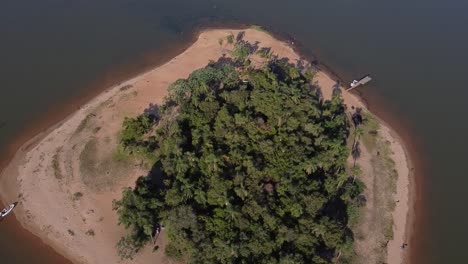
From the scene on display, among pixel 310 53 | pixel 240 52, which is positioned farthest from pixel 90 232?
pixel 310 53

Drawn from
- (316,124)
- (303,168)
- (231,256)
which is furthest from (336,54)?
(231,256)

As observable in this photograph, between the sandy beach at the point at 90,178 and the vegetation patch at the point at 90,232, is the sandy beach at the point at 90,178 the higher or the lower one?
the higher one

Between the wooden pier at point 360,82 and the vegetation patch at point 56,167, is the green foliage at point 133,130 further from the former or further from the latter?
the wooden pier at point 360,82

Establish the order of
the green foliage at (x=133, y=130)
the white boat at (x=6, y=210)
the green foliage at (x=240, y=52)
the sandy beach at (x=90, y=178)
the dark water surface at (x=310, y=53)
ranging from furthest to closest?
the green foliage at (x=240, y=52), the dark water surface at (x=310, y=53), the green foliage at (x=133, y=130), the white boat at (x=6, y=210), the sandy beach at (x=90, y=178)

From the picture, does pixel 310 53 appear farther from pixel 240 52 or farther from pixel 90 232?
pixel 90 232

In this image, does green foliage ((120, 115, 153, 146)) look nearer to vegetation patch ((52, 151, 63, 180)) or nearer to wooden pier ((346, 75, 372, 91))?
vegetation patch ((52, 151, 63, 180))

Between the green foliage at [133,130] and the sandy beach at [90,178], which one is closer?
the sandy beach at [90,178]

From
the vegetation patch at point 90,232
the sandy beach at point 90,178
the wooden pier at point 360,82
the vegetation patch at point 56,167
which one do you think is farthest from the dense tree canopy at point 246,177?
the wooden pier at point 360,82

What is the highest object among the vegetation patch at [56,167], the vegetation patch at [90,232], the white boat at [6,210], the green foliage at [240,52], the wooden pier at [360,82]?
the wooden pier at [360,82]
